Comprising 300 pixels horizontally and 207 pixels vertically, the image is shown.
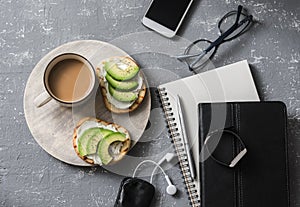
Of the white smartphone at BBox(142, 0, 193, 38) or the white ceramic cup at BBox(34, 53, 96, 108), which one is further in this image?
the white smartphone at BBox(142, 0, 193, 38)

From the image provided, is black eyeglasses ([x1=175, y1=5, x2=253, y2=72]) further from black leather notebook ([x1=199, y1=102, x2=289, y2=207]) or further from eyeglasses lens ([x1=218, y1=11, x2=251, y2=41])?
black leather notebook ([x1=199, y1=102, x2=289, y2=207])

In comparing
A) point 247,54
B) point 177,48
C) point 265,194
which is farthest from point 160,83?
point 265,194

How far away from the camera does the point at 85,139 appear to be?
1.13 m

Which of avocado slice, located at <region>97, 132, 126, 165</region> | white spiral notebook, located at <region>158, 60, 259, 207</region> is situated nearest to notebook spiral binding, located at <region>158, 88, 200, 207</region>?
white spiral notebook, located at <region>158, 60, 259, 207</region>

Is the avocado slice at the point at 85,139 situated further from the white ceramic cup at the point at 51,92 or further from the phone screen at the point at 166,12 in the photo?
the phone screen at the point at 166,12

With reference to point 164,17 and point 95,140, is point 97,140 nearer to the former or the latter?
point 95,140

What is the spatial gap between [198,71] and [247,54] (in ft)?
0.33

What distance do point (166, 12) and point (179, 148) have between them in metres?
0.26

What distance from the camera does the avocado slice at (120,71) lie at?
1.14 m

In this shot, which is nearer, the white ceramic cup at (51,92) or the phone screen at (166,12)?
the white ceramic cup at (51,92)

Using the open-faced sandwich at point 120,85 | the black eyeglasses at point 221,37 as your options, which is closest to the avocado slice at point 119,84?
the open-faced sandwich at point 120,85

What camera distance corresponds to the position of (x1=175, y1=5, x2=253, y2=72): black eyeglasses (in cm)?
121

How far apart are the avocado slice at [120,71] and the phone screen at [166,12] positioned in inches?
4.8

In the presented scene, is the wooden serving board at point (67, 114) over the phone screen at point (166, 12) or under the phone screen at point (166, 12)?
under
